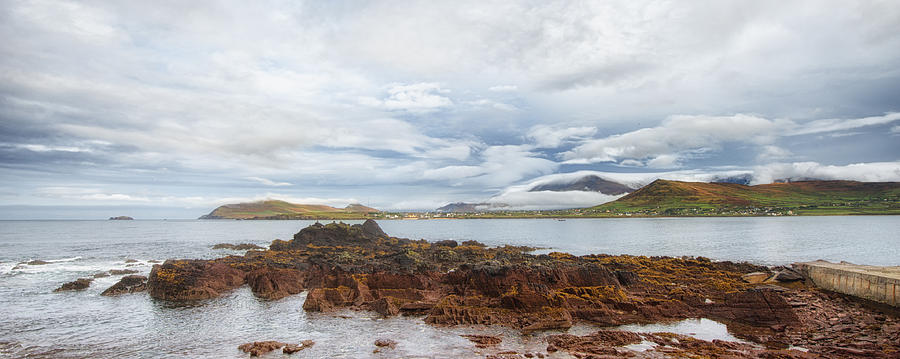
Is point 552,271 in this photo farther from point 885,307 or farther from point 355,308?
point 885,307

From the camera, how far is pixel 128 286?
3053 centimetres

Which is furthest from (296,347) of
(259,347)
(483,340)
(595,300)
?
(595,300)

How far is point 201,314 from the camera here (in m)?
23.5

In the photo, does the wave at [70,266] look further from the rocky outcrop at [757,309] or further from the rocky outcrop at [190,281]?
the rocky outcrop at [757,309]

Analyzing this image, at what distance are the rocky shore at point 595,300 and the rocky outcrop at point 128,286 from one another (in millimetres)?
169

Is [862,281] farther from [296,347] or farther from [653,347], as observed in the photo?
[296,347]

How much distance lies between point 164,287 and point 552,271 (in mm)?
25567

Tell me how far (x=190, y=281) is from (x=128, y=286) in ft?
19.2

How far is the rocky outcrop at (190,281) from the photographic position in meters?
27.8

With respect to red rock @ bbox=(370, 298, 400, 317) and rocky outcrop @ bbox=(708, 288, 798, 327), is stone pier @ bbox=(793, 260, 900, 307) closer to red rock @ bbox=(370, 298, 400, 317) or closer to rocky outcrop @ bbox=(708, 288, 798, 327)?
rocky outcrop @ bbox=(708, 288, 798, 327)

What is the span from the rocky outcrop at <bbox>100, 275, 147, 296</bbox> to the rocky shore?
169 millimetres

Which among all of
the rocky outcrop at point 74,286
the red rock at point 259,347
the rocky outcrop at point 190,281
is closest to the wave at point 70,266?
the rocky outcrop at point 74,286

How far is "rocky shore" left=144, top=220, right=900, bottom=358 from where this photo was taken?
54.1 ft

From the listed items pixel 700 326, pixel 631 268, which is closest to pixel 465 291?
pixel 700 326
